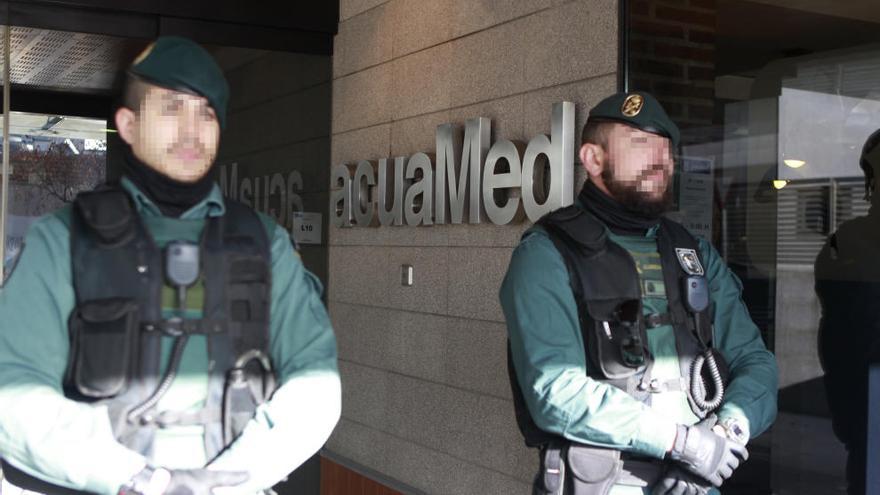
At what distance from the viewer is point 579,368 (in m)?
2.74

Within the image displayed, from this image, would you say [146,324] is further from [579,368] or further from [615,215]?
[615,215]

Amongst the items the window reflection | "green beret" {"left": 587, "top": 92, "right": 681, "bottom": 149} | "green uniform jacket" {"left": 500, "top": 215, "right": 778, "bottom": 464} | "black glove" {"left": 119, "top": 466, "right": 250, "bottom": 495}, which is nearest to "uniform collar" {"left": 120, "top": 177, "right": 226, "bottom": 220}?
"black glove" {"left": 119, "top": 466, "right": 250, "bottom": 495}

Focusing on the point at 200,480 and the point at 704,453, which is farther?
the point at 704,453

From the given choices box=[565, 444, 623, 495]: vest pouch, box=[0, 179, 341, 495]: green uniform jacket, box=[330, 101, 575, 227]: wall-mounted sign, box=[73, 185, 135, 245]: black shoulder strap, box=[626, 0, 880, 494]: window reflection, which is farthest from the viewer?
box=[330, 101, 575, 227]: wall-mounted sign

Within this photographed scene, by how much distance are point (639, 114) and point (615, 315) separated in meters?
0.54

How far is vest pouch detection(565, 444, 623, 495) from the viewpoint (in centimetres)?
277

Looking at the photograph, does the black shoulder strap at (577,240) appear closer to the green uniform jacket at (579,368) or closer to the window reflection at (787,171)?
the green uniform jacket at (579,368)

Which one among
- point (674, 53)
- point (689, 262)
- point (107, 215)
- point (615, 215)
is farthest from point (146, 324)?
point (674, 53)

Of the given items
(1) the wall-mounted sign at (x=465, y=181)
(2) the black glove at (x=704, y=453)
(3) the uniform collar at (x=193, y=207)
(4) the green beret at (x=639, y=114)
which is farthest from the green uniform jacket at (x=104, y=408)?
(1) the wall-mounted sign at (x=465, y=181)

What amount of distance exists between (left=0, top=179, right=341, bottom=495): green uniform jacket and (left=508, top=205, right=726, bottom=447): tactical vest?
2.56ft

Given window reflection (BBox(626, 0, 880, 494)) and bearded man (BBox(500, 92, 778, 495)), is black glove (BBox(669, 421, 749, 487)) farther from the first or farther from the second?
window reflection (BBox(626, 0, 880, 494))

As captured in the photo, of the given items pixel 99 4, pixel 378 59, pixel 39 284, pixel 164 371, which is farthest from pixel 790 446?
pixel 99 4

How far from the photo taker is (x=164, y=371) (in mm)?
2152

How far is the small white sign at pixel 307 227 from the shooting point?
6.50 m
